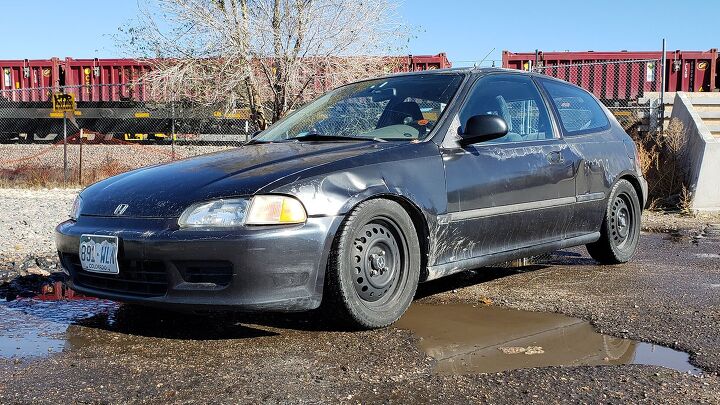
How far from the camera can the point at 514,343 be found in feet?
12.7

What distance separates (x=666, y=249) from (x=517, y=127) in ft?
9.61

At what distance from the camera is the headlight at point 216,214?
12.2 feet

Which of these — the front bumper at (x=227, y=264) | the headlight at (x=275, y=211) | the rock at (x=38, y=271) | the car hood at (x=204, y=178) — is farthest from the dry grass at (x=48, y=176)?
the headlight at (x=275, y=211)

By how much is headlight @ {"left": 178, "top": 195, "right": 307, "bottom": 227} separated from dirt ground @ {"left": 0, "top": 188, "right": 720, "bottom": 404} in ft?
2.04

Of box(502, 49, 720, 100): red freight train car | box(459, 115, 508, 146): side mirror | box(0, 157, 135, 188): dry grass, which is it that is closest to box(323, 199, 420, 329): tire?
box(459, 115, 508, 146): side mirror

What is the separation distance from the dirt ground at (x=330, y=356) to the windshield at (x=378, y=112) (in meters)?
1.12

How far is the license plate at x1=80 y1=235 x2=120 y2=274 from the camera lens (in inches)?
154

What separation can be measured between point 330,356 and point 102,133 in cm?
2013

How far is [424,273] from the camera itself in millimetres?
4461

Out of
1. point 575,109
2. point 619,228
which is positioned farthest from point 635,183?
point 575,109

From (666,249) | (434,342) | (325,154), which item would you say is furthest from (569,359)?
(666,249)

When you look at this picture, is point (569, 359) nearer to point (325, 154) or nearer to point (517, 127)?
point (325, 154)

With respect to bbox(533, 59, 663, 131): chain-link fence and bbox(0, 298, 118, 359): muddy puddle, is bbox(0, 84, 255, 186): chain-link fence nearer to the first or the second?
bbox(533, 59, 663, 131): chain-link fence

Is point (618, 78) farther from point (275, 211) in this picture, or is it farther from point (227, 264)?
point (227, 264)
